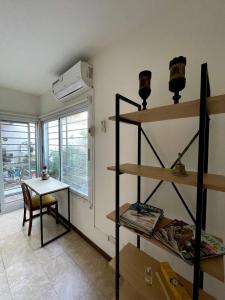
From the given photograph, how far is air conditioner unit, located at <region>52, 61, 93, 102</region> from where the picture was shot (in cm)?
183

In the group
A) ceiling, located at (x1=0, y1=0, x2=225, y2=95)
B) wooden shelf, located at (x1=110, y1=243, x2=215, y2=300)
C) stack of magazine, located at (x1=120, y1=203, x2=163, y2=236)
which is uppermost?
ceiling, located at (x1=0, y1=0, x2=225, y2=95)

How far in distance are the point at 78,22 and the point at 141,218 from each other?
1.77 meters

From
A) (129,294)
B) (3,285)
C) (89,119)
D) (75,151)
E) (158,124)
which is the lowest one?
(3,285)

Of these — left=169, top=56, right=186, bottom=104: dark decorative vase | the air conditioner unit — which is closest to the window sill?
the air conditioner unit

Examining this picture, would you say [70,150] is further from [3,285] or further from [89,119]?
[3,285]

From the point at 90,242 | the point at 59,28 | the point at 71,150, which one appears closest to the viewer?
the point at 59,28

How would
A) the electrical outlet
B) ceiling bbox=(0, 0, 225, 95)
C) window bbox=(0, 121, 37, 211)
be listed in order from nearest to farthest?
1. ceiling bbox=(0, 0, 225, 95)
2. the electrical outlet
3. window bbox=(0, 121, 37, 211)

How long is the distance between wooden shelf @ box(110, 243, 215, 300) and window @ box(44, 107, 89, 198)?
1.10 meters

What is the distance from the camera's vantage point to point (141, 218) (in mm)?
1060

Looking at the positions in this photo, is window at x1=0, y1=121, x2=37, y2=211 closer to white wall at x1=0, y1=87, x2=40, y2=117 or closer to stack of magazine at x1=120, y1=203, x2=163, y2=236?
white wall at x1=0, y1=87, x2=40, y2=117

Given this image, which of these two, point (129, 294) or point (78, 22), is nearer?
point (129, 294)

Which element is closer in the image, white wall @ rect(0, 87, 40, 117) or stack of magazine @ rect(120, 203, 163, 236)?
stack of magazine @ rect(120, 203, 163, 236)

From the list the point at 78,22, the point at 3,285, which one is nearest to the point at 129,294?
the point at 3,285

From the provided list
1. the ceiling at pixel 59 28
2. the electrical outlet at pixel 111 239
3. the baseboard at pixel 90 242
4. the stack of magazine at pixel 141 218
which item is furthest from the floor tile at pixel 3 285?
the ceiling at pixel 59 28
